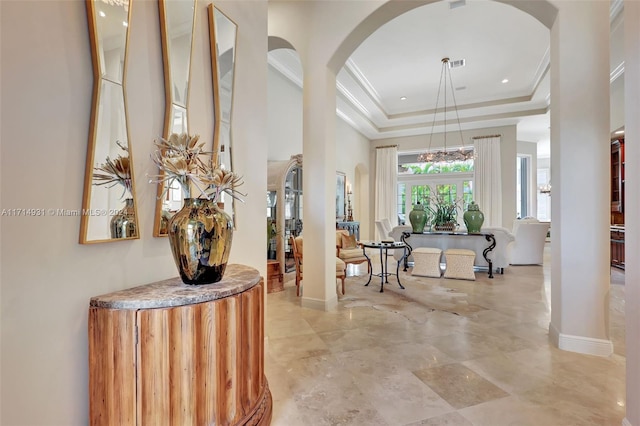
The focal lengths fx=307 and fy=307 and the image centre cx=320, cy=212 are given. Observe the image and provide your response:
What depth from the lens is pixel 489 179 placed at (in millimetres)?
8766

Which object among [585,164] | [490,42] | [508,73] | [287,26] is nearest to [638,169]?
[585,164]

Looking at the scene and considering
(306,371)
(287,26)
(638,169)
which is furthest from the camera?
(287,26)

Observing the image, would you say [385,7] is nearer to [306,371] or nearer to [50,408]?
[306,371]

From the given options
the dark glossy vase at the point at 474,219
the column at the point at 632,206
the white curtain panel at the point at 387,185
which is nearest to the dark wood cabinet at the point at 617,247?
the dark glossy vase at the point at 474,219

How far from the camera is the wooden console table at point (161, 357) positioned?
4.03 ft

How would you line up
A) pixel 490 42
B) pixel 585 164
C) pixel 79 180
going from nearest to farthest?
pixel 79 180 < pixel 585 164 < pixel 490 42

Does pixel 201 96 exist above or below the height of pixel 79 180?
above

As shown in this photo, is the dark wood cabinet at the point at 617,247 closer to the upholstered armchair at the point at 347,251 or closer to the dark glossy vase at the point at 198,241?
the upholstered armchair at the point at 347,251

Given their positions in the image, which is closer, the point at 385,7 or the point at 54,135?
the point at 54,135

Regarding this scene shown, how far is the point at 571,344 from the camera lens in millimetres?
2551

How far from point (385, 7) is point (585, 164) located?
244 centimetres

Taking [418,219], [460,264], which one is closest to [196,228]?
[460,264]

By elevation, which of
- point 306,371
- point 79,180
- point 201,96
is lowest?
point 306,371

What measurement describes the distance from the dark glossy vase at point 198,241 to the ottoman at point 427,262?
473cm
